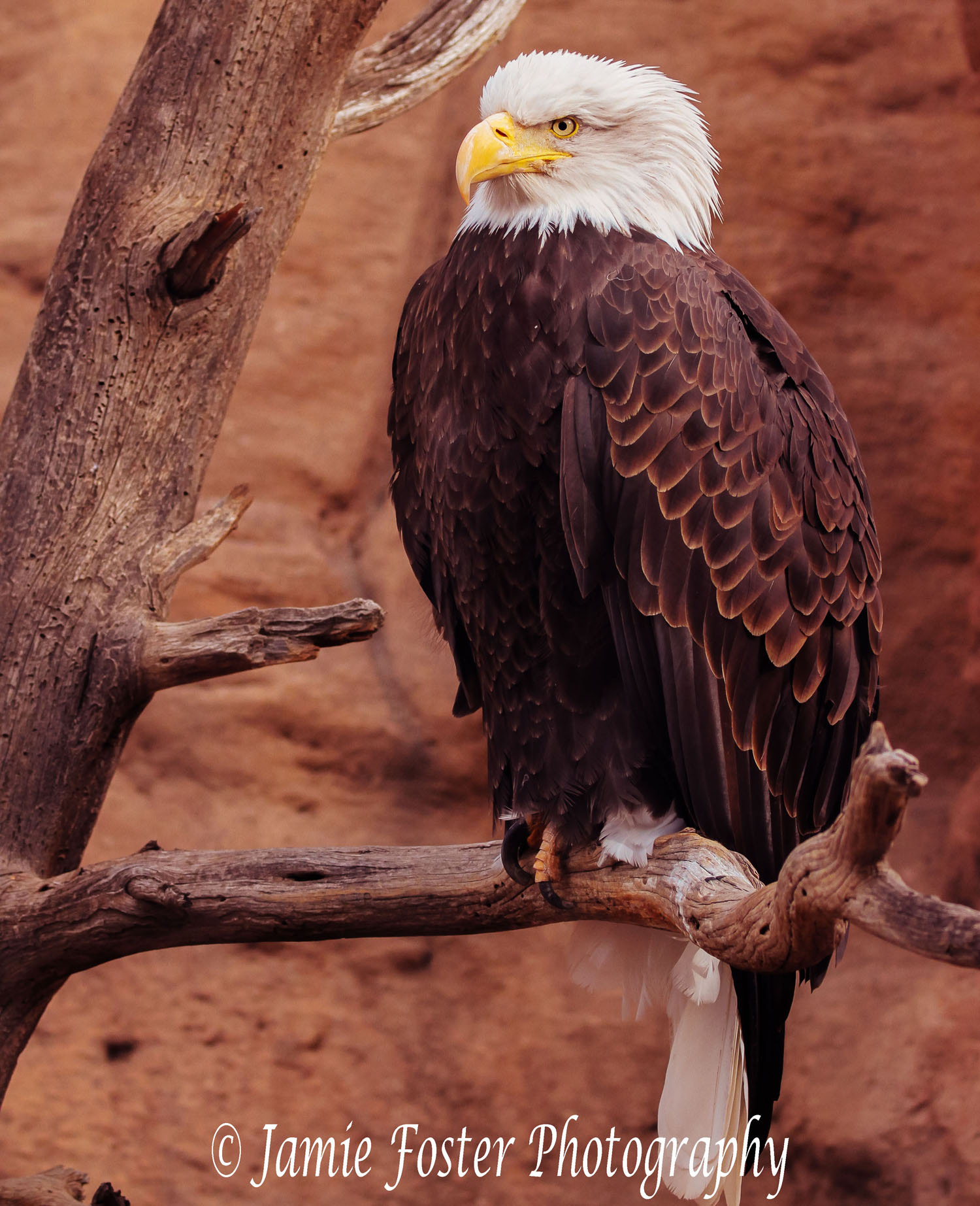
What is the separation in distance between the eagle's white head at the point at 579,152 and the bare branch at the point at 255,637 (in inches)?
27.0

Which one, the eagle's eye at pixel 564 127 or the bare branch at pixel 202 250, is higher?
the eagle's eye at pixel 564 127

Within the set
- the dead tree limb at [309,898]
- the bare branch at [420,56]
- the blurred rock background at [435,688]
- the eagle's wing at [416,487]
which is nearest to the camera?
the dead tree limb at [309,898]

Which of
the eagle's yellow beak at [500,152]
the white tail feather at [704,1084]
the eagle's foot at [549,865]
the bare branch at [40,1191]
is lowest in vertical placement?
the bare branch at [40,1191]

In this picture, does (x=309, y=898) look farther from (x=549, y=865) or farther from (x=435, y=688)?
(x=435, y=688)

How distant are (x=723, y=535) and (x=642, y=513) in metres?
0.14

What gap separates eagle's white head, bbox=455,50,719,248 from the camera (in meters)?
2.07

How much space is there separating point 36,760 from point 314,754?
200 cm

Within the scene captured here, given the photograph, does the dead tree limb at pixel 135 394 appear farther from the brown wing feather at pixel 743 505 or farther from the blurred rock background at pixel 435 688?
the blurred rock background at pixel 435 688

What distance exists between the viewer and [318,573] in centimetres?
423

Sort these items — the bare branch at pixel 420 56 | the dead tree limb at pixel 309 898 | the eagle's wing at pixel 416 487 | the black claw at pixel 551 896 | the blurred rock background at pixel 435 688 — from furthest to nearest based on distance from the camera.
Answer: the blurred rock background at pixel 435 688, the bare branch at pixel 420 56, the eagle's wing at pixel 416 487, the black claw at pixel 551 896, the dead tree limb at pixel 309 898

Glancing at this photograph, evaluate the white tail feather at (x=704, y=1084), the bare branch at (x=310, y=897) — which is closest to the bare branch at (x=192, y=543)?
the bare branch at (x=310, y=897)

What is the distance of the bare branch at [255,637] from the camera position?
1.96m

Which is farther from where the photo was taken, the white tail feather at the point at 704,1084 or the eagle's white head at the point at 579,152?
the white tail feather at the point at 704,1084

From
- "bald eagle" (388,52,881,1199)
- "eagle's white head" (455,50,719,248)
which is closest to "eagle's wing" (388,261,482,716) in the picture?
"bald eagle" (388,52,881,1199)
